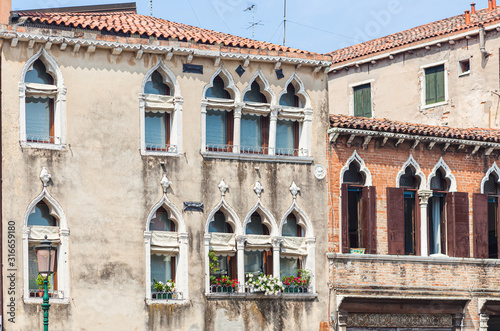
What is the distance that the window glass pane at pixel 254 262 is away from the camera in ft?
84.8

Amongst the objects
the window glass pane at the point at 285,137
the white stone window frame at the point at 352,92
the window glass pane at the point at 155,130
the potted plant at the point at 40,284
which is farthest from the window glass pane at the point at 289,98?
the white stone window frame at the point at 352,92

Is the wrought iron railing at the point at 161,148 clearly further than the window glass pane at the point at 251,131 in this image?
No

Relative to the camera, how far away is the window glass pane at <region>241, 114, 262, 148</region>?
2609 centimetres

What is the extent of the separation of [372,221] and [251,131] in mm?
3626

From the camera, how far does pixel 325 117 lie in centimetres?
2678

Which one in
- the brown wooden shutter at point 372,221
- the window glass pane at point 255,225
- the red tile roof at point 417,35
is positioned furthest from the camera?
the red tile roof at point 417,35

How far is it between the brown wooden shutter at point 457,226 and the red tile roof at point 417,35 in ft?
20.9

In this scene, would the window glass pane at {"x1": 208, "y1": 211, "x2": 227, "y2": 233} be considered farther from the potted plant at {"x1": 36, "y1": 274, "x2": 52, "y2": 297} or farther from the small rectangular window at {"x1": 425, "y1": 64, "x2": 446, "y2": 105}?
the small rectangular window at {"x1": 425, "y1": 64, "x2": 446, "y2": 105}

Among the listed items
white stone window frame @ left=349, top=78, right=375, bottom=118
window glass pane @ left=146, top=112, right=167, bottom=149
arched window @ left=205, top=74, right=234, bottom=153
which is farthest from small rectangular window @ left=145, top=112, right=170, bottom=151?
white stone window frame @ left=349, top=78, right=375, bottom=118

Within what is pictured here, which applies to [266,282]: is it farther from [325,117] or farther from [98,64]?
[98,64]

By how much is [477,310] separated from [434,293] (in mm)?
1410

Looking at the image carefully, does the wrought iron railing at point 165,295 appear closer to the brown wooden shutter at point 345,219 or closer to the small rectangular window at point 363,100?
the brown wooden shutter at point 345,219

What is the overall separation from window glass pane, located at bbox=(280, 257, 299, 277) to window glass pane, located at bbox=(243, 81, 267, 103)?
144 inches

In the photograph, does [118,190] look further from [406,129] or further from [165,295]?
[406,129]
